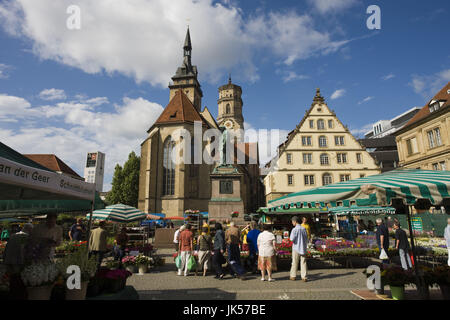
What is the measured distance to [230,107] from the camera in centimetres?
6881

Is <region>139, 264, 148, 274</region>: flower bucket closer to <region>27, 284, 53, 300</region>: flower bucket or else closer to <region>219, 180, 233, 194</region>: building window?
<region>27, 284, 53, 300</region>: flower bucket

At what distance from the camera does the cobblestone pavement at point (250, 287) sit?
584cm

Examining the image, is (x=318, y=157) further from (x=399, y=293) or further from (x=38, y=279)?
(x=38, y=279)

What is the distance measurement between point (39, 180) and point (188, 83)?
53287 mm

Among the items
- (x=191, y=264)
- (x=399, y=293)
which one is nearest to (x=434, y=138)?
(x=399, y=293)

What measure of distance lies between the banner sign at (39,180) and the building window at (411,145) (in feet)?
121

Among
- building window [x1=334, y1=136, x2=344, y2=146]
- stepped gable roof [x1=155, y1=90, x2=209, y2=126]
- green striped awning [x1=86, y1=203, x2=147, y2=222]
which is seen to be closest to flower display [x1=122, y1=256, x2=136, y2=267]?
green striped awning [x1=86, y1=203, x2=147, y2=222]

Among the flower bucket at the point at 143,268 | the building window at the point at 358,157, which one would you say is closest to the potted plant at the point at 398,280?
the flower bucket at the point at 143,268

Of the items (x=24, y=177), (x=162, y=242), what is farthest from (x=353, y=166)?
(x=24, y=177)

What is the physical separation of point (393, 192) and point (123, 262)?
8.34 m

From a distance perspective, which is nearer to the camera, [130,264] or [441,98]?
[130,264]

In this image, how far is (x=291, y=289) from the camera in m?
6.45

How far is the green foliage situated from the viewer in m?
43.5
